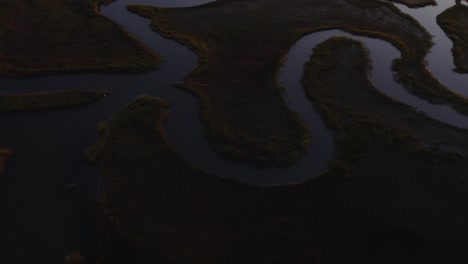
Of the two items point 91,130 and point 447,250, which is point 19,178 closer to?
point 91,130

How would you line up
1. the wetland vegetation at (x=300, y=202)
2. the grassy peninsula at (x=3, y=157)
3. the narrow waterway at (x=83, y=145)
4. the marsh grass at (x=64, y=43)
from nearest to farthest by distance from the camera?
1. the wetland vegetation at (x=300, y=202)
2. the narrow waterway at (x=83, y=145)
3. the grassy peninsula at (x=3, y=157)
4. the marsh grass at (x=64, y=43)

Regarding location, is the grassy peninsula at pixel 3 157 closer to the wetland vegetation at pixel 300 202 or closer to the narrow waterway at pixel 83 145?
the narrow waterway at pixel 83 145

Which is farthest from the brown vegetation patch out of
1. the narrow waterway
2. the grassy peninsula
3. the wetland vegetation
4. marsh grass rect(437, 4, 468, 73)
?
the grassy peninsula

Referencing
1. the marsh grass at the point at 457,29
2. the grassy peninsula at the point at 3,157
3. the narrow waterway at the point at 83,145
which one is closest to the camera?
the narrow waterway at the point at 83,145

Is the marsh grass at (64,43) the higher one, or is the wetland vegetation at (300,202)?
the marsh grass at (64,43)

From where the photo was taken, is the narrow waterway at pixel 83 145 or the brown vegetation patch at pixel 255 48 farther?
the brown vegetation patch at pixel 255 48

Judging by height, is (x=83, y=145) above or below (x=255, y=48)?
below

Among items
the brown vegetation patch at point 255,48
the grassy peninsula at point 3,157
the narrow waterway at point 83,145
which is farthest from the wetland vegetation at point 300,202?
the grassy peninsula at point 3,157

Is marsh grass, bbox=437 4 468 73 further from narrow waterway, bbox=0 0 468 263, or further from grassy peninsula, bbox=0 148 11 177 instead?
grassy peninsula, bbox=0 148 11 177

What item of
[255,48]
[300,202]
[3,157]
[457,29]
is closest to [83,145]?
[3,157]

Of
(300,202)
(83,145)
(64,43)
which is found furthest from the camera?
(64,43)

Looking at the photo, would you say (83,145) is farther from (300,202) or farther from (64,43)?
(64,43)
